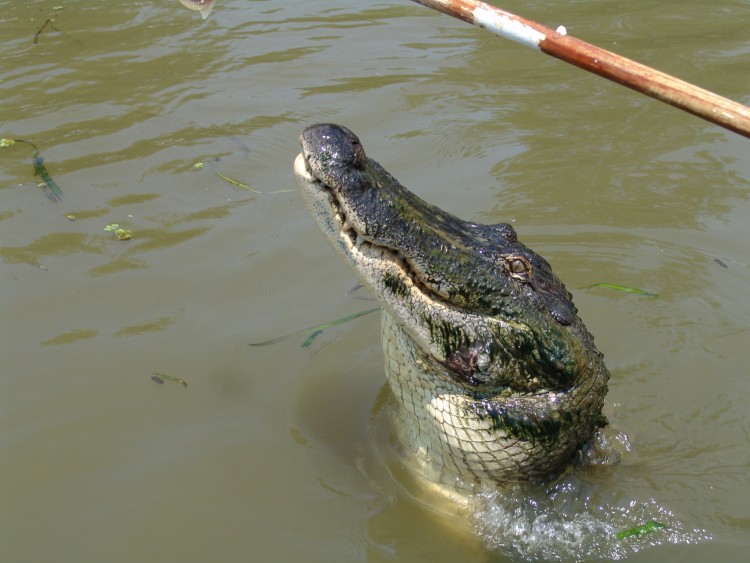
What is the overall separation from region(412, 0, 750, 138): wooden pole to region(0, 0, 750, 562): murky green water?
4.68 ft

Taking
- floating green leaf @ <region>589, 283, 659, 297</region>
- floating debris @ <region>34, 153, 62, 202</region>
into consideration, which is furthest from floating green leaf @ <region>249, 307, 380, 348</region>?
floating debris @ <region>34, 153, 62, 202</region>

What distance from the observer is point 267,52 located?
21.1ft

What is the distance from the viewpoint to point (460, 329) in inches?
105

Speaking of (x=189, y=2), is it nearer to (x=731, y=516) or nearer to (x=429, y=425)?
(x=429, y=425)

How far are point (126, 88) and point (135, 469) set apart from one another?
11.5ft

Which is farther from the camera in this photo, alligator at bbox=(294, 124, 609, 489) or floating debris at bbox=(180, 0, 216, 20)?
floating debris at bbox=(180, 0, 216, 20)

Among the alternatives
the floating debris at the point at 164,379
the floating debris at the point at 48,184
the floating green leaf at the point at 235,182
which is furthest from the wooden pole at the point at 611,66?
the floating debris at the point at 48,184

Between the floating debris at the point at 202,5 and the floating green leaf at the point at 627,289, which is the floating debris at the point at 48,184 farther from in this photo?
the floating green leaf at the point at 627,289

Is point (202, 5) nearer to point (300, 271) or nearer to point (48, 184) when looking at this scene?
point (300, 271)

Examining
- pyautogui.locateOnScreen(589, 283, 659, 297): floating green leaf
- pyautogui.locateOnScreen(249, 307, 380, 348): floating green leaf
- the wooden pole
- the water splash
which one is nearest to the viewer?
the wooden pole

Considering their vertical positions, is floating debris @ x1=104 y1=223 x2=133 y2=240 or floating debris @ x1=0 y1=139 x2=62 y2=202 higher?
floating debris @ x1=0 y1=139 x2=62 y2=202

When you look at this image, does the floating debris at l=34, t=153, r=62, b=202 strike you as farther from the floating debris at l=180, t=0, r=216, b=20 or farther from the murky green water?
the floating debris at l=180, t=0, r=216, b=20

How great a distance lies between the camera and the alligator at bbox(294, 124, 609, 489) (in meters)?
2.54

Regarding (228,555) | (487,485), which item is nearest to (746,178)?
(487,485)
